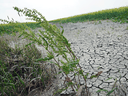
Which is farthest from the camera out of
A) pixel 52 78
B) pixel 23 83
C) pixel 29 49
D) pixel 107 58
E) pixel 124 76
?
pixel 29 49

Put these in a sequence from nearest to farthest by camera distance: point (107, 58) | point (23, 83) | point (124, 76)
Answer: point (23, 83) → point (124, 76) → point (107, 58)

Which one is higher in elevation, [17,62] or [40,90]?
[17,62]

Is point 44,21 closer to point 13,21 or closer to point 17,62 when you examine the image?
point 13,21

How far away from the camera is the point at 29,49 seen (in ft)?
9.52

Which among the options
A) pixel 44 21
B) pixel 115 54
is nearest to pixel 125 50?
pixel 115 54

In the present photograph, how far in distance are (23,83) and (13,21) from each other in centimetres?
115

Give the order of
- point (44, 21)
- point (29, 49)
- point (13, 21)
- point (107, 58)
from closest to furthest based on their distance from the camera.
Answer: point (44, 21)
point (13, 21)
point (107, 58)
point (29, 49)

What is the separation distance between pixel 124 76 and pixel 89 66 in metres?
0.79

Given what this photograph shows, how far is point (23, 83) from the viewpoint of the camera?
1.76 meters

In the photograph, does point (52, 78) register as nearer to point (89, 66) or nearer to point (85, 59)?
point (89, 66)

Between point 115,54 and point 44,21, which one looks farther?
point 115,54

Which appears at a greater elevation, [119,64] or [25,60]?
[25,60]

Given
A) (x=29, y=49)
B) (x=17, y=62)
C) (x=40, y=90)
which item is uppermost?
(x=29, y=49)

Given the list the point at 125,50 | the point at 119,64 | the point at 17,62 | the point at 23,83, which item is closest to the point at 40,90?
the point at 23,83
